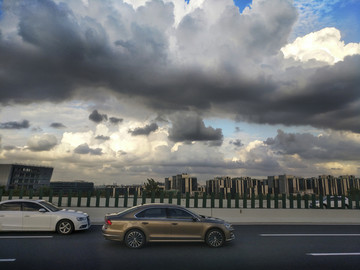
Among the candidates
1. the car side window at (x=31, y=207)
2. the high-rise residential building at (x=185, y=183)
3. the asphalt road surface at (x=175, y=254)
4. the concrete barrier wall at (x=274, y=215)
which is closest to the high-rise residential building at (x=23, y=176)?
the high-rise residential building at (x=185, y=183)

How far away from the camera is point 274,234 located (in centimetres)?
1306

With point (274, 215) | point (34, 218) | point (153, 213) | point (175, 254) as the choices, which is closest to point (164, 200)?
point (274, 215)

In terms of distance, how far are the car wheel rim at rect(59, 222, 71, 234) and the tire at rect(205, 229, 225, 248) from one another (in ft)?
19.7

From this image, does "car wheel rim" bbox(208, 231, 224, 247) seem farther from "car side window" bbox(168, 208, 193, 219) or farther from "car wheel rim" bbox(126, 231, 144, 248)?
"car wheel rim" bbox(126, 231, 144, 248)

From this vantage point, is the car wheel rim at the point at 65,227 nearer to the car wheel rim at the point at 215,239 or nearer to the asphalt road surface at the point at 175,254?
the asphalt road surface at the point at 175,254

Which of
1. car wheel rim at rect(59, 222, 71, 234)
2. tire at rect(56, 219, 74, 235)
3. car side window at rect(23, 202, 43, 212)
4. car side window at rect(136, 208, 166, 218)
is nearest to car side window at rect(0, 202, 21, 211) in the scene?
car side window at rect(23, 202, 43, 212)

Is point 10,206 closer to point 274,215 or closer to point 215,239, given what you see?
point 215,239

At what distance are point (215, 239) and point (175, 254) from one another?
1782mm

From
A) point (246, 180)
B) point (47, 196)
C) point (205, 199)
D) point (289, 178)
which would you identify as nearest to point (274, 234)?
point (205, 199)

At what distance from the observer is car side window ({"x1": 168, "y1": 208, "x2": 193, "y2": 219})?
1016 cm

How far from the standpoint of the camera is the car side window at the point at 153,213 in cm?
1005

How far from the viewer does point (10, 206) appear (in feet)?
40.0

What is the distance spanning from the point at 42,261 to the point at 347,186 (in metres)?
97.6

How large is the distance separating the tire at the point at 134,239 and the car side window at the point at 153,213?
0.58 meters
